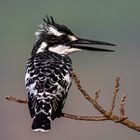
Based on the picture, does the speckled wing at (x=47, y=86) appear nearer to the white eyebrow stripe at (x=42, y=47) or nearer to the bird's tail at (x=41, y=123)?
the bird's tail at (x=41, y=123)

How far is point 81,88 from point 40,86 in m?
1.75

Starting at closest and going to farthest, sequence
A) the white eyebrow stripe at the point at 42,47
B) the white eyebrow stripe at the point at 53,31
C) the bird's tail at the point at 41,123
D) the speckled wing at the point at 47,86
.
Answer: the bird's tail at the point at 41,123, the speckled wing at the point at 47,86, the white eyebrow stripe at the point at 53,31, the white eyebrow stripe at the point at 42,47

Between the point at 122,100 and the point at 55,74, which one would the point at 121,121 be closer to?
the point at 122,100

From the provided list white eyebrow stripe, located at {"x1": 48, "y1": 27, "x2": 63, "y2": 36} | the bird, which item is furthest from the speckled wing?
white eyebrow stripe, located at {"x1": 48, "y1": 27, "x2": 63, "y2": 36}

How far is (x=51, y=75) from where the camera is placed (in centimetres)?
638

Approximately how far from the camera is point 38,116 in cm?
603

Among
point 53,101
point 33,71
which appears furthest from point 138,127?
point 33,71

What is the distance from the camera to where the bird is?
6.05 metres

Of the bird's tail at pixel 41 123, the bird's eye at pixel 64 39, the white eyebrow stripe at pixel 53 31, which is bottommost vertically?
the bird's tail at pixel 41 123

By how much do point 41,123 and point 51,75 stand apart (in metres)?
0.84

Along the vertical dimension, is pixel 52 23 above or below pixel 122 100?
above

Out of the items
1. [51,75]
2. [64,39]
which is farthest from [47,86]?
[64,39]

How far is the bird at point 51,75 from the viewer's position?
19.9 ft

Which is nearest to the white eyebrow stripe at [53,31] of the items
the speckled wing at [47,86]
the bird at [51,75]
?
the bird at [51,75]
